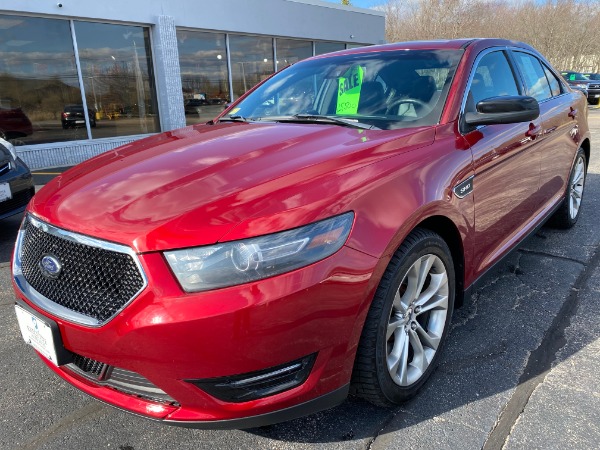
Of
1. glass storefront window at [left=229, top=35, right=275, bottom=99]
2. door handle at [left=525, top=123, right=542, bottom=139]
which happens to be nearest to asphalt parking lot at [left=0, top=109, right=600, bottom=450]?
door handle at [left=525, top=123, right=542, bottom=139]

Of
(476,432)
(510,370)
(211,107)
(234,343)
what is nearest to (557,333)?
(510,370)

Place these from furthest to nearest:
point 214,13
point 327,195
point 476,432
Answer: point 214,13 → point 476,432 → point 327,195

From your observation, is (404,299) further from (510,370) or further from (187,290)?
(187,290)

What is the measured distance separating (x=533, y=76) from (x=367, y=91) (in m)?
1.69

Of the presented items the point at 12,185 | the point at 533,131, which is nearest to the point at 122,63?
the point at 12,185

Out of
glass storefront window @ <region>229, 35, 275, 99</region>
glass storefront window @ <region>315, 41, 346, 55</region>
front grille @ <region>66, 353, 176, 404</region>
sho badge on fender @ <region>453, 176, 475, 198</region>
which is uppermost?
glass storefront window @ <region>315, 41, 346, 55</region>

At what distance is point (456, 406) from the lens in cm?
211

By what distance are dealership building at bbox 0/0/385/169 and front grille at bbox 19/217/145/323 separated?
7.74m

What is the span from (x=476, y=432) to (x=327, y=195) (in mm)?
1187

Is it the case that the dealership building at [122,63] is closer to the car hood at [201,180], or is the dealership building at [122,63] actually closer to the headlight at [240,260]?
→ the car hood at [201,180]

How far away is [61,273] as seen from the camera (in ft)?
5.68

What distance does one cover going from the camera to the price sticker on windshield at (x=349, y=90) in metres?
2.78

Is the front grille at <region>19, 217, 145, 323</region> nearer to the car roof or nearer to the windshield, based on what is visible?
the windshield

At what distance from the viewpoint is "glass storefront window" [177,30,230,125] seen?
11.5m
